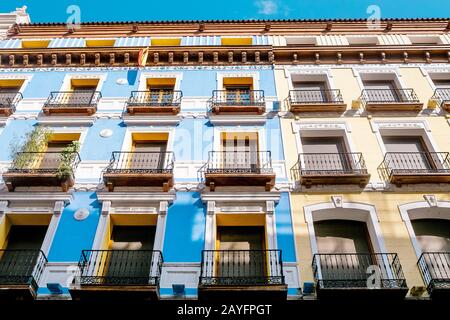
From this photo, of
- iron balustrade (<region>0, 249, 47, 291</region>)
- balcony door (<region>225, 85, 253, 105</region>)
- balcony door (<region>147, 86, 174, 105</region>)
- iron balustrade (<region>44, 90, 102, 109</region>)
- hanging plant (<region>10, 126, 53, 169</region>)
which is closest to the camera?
iron balustrade (<region>0, 249, 47, 291</region>)

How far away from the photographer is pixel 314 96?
56.1ft

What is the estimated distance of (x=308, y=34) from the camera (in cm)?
2092

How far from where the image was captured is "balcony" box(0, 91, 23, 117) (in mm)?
15969

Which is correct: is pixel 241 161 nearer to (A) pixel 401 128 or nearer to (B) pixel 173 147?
(B) pixel 173 147

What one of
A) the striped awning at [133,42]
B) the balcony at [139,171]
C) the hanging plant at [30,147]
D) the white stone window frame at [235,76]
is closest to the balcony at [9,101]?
the hanging plant at [30,147]

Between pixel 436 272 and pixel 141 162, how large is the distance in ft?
31.0

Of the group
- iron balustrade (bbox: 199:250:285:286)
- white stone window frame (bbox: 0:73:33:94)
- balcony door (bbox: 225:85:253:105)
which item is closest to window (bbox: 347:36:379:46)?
balcony door (bbox: 225:85:253:105)

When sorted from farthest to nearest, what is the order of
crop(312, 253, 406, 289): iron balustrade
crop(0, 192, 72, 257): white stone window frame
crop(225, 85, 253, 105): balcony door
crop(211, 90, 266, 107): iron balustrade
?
crop(225, 85, 253, 105): balcony door
crop(211, 90, 266, 107): iron balustrade
crop(0, 192, 72, 257): white stone window frame
crop(312, 253, 406, 289): iron balustrade

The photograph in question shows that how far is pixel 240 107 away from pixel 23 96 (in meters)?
8.78

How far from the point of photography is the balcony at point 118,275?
995 centimetres

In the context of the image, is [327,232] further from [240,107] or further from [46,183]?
[46,183]

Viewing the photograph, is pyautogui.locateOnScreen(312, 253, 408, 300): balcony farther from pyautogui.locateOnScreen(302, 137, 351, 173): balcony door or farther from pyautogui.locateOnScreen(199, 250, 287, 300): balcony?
pyautogui.locateOnScreen(302, 137, 351, 173): balcony door

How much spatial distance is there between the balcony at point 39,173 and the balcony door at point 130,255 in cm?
220
